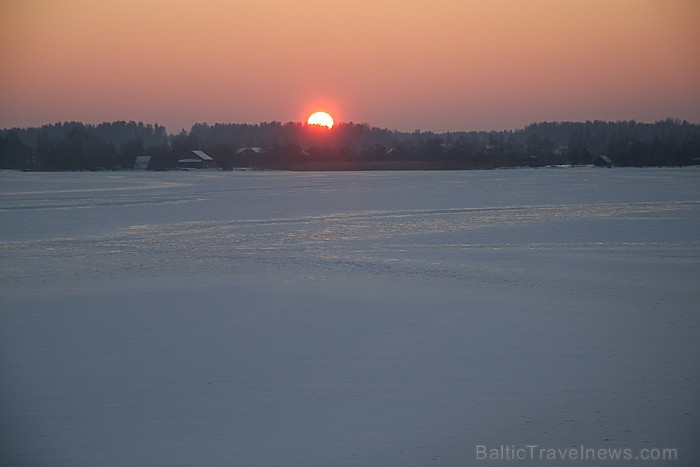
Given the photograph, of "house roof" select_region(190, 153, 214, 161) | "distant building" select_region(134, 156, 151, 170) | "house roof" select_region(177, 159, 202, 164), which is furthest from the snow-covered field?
"house roof" select_region(190, 153, 214, 161)

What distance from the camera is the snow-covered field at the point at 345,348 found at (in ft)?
14.9

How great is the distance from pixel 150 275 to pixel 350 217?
8869mm

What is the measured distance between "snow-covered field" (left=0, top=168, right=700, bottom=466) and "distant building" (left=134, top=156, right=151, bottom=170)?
6242cm

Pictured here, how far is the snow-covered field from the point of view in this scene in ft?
14.9

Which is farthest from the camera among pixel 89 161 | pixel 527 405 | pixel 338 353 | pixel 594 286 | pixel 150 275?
pixel 89 161

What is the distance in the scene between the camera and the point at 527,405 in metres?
5.07

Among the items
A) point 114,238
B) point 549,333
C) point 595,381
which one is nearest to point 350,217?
point 114,238

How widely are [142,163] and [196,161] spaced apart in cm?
506

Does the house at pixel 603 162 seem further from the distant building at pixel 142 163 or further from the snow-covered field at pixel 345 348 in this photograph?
the snow-covered field at pixel 345 348

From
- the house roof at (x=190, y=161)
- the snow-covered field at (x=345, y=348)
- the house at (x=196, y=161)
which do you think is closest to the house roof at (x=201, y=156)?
the house at (x=196, y=161)

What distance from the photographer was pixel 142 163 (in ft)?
250

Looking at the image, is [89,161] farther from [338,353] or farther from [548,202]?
[338,353]

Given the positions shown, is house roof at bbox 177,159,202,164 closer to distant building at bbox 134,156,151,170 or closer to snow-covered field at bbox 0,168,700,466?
distant building at bbox 134,156,151,170

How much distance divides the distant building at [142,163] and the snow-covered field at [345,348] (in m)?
62.4
